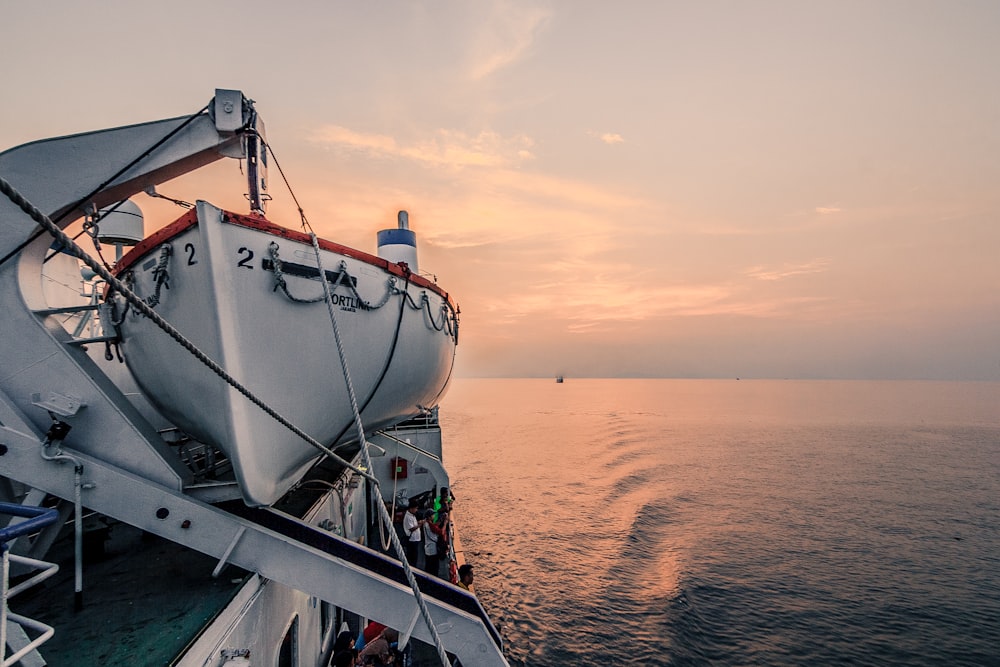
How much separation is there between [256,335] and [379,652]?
5.83 metres

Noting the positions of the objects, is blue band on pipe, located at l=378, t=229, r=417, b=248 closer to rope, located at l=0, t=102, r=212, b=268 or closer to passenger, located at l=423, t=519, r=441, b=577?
rope, located at l=0, t=102, r=212, b=268

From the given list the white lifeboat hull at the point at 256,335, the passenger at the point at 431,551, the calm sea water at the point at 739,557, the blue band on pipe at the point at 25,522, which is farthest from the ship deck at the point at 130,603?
the calm sea water at the point at 739,557

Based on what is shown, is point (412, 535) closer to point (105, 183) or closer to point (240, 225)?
point (240, 225)

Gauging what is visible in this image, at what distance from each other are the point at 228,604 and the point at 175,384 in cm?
247

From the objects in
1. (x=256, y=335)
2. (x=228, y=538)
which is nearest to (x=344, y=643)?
(x=228, y=538)

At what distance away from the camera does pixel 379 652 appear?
275 inches

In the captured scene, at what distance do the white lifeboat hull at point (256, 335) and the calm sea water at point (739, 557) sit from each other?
10.9 meters

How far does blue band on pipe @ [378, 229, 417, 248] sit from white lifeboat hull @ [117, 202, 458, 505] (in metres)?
4.51

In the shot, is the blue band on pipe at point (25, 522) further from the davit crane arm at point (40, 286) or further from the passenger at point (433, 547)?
the passenger at point (433, 547)

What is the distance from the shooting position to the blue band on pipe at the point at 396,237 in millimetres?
10359

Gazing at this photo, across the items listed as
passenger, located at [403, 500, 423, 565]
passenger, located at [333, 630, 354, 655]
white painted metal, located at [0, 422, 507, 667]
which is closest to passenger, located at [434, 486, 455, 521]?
passenger, located at [403, 500, 423, 565]

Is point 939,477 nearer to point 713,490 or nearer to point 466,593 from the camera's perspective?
point 713,490

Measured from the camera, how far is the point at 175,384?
4.94 metres

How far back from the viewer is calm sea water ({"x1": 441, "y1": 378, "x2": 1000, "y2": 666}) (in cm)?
1326
